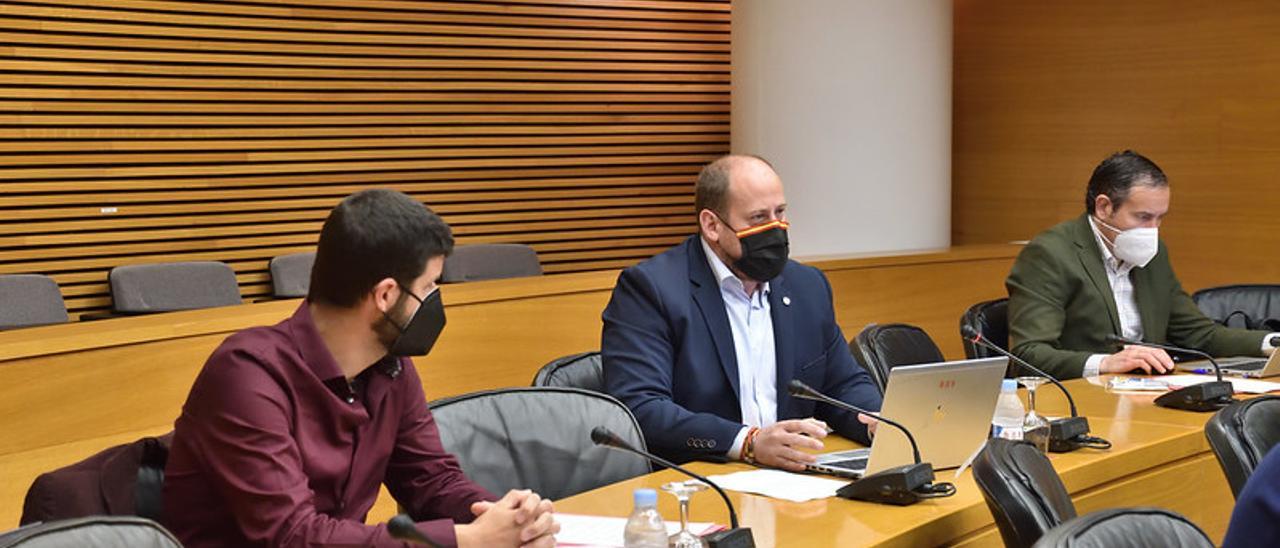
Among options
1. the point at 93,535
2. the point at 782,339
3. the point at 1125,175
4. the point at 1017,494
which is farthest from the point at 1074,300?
the point at 93,535

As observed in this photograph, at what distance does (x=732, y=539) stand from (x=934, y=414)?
2.56 feet

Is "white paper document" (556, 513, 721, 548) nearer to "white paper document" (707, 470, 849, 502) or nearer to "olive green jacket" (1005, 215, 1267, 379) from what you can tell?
"white paper document" (707, 470, 849, 502)

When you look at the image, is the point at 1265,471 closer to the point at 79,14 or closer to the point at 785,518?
the point at 785,518

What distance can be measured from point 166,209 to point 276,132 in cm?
68

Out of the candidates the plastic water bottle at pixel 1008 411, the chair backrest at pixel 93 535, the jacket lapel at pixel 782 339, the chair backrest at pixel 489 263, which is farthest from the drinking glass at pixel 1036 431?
the chair backrest at pixel 489 263

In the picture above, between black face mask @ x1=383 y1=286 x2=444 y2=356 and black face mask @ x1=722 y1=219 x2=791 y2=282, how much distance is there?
1.33 meters

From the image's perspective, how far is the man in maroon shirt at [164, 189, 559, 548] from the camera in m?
2.54

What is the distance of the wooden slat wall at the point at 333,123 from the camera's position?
7.00 m

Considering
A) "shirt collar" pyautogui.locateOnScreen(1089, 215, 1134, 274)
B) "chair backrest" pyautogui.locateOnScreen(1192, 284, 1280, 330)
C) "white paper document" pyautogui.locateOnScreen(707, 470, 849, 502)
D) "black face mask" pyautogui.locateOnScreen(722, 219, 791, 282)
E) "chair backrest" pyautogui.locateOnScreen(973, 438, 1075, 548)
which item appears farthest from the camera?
"chair backrest" pyautogui.locateOnScreen(1192, 284, 1280, 330)

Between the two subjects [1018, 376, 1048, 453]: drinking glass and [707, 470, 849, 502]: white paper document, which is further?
[1018, 376, 1048, 453]: drinking glass

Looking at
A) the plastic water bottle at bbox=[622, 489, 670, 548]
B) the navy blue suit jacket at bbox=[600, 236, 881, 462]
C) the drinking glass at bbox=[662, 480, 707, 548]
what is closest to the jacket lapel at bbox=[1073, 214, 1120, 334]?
the navy blue suit jacket at bbox=[600, 236, 881, 462]

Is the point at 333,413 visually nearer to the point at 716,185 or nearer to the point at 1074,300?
the point at 716,185

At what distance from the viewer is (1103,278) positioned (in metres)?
5.34

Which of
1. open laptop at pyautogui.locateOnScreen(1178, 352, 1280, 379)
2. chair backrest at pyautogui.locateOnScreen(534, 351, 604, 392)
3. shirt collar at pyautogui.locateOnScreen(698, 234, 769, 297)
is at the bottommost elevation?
open laptop at pyautogui.locateOnScreen(1178, 352, 1280, 379)
